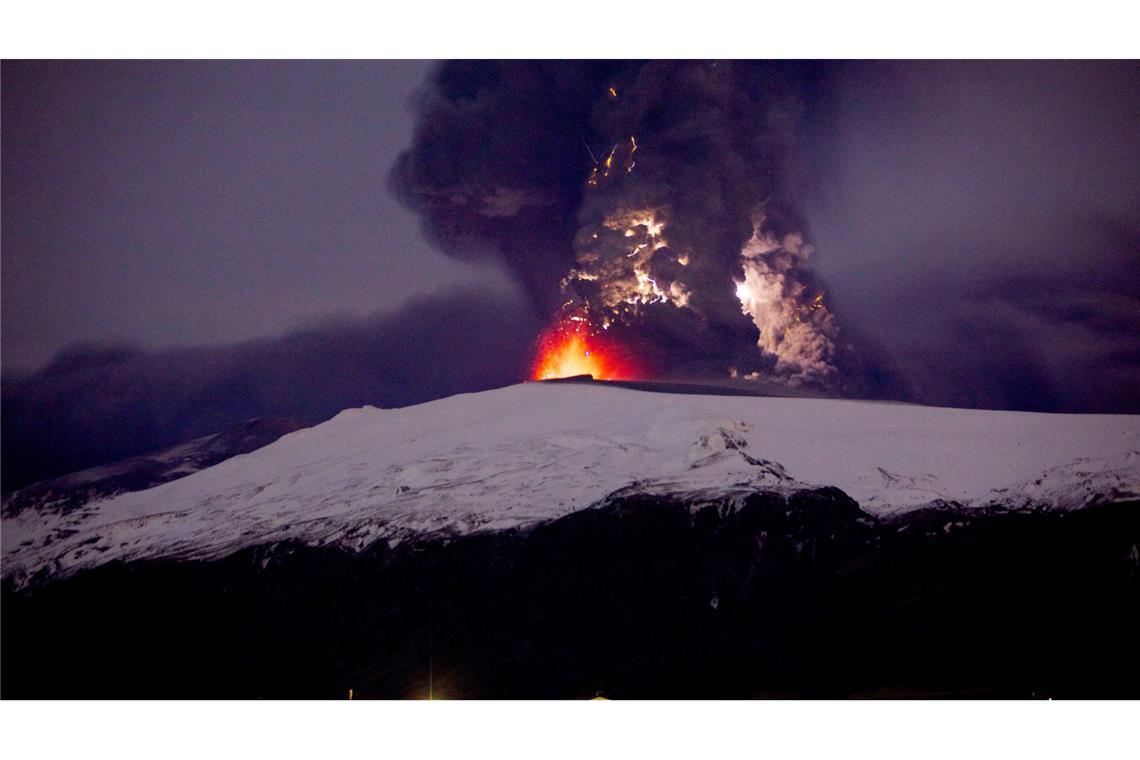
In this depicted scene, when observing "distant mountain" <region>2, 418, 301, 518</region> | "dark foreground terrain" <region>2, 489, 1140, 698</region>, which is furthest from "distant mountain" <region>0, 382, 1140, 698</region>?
"distant mountain" <region>2, 418, 301, 518</region>

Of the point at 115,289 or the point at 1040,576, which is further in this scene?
the point at 115,289

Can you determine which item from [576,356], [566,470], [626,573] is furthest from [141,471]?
[626,573]

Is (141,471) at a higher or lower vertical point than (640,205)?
lower

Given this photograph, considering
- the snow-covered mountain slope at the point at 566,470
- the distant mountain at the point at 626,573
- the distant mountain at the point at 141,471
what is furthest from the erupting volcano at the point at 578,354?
the distant mountain at the point at 141,471

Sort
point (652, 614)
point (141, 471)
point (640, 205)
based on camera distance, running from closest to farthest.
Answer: point (652, 614), point (141, 471), point (640, 205)

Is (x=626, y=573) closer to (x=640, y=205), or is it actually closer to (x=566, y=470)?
(x=566, y=470)

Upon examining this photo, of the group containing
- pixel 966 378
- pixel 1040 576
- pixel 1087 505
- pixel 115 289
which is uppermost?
pixel 115 289

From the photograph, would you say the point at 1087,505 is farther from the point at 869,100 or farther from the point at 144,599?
the point at 144,599

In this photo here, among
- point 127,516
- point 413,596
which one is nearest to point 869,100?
point 413,596
